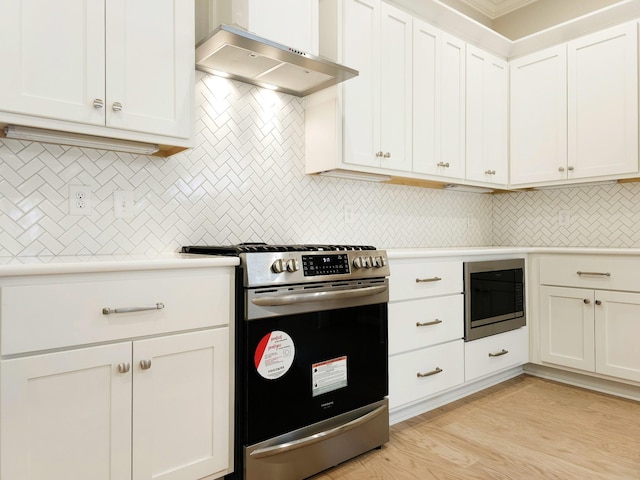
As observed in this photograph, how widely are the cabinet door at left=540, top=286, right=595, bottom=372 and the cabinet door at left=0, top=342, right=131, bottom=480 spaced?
8.86 ft

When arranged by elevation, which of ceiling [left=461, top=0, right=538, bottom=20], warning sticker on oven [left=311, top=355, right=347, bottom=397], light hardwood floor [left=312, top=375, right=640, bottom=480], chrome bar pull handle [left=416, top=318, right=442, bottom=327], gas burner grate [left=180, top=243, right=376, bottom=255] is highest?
ceiling [left=461, top=0, right=538, bottom=20]

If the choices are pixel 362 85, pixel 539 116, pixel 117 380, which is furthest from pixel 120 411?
pixel 539 116

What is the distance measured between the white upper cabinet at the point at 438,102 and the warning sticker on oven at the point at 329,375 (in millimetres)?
1393

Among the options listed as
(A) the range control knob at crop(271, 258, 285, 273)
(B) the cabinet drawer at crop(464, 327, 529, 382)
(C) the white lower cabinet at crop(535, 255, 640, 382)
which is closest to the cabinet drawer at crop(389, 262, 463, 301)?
(B) the cabinet drawer at crop(464, 327, 529, 382)

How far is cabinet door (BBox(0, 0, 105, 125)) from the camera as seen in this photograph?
1.48 meters

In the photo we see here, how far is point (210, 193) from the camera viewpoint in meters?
2.28

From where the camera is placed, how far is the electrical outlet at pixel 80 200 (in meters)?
1.88

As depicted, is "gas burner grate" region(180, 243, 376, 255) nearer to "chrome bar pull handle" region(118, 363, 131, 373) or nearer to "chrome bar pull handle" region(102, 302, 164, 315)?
"chrome bar pull handle" region(102, 302, 164, 315)

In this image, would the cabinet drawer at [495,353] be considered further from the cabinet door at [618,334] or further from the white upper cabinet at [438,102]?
the white upper cabinet at [438,102]

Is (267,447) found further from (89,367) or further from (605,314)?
(605,314)

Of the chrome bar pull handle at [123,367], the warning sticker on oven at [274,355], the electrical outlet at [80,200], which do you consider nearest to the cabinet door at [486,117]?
the warning sticker on oven at [274,355]

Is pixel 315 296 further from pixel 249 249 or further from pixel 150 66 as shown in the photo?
pixel 150 66

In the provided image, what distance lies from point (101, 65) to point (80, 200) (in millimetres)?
575

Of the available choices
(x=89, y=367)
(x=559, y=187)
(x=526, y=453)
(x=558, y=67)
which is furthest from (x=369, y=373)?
(x=558, y=67)
